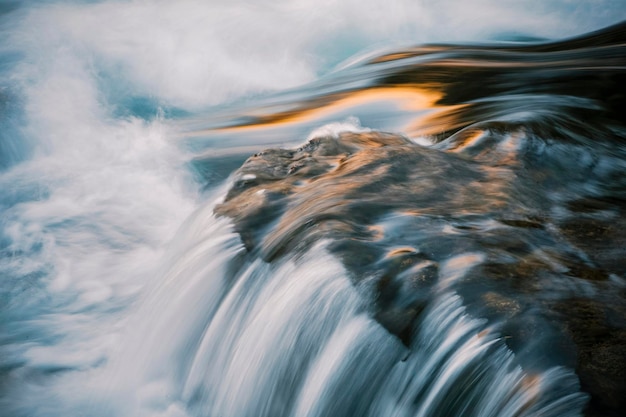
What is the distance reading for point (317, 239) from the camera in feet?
11.3

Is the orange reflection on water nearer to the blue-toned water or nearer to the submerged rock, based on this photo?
the blue-toned water

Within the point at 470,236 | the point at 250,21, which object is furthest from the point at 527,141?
the point at 250,21

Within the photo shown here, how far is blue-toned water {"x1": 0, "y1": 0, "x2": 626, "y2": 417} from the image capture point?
279 centimetres

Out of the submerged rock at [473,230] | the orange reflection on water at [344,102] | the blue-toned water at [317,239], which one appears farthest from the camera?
the orange reflection on water at [344,102]

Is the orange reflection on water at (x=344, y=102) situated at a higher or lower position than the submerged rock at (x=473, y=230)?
lower

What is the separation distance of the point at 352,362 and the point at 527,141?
2.73 m

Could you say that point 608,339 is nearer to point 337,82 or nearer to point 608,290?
point 608,290

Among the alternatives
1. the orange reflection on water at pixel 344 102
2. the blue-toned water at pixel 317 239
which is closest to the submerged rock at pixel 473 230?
the blue-toned water at pixel 317 239

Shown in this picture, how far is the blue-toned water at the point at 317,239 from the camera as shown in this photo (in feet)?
9.16

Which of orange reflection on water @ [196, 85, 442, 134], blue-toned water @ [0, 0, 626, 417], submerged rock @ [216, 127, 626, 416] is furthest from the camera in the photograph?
orange reflection on water @ [196, 85, 442, 134]

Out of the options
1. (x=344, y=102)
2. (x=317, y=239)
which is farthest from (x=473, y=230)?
(x=344, y=102)

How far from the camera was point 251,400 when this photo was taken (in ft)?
10.7

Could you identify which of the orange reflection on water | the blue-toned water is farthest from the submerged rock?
the orange reflection on water

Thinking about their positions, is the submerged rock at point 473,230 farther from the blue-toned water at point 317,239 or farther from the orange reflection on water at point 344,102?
the orange reflection on water at point 344,102
